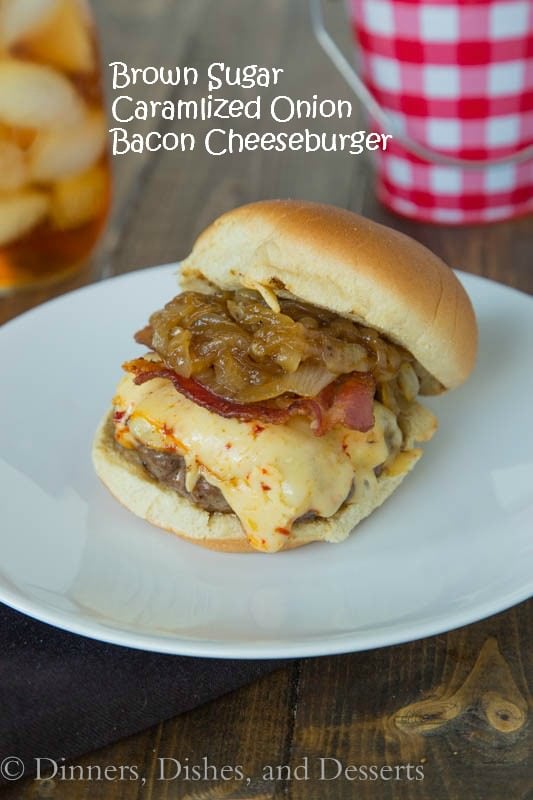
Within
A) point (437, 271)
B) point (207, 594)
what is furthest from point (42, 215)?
point (207, 594)

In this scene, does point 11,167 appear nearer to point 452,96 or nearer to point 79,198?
point 79,198

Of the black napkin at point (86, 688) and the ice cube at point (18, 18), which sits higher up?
the ice cube at point (18, 18)

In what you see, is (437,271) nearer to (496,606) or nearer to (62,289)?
(496,606)

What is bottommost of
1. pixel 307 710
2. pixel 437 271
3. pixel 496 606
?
pixel 307 710

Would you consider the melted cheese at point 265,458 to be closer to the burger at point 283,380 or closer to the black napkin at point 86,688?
the burger at point 283,380

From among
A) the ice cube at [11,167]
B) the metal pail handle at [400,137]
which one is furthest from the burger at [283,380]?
the metal pail handle at [400,137]
